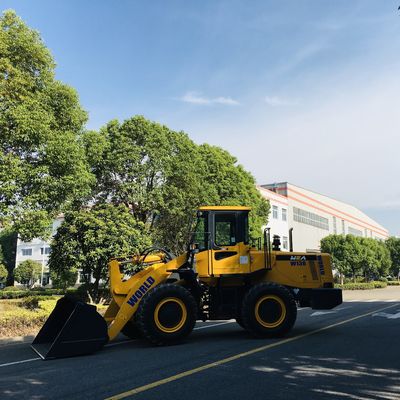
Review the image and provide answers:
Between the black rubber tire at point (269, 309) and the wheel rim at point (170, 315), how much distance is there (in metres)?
1.47

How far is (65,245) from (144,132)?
832 cm

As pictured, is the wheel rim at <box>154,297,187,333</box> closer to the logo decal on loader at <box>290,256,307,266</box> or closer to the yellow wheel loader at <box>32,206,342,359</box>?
the yellow wheel loader at <box>32,206,342,359</box>

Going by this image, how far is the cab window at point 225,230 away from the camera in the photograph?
9766 mm

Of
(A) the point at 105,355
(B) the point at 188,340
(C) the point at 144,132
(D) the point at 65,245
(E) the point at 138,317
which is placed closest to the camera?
(A) the point at 105,355

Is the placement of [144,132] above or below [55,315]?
above

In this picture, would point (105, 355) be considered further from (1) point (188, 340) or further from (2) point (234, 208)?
(2) point (234, 208)

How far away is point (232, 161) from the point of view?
1250 inches

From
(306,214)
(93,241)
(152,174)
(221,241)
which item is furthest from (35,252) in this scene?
(221,241)

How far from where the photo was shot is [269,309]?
31.2 ft

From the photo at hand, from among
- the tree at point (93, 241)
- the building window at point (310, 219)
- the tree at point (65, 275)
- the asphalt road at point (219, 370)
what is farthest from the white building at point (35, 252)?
the asphalt road at point (219, 370)

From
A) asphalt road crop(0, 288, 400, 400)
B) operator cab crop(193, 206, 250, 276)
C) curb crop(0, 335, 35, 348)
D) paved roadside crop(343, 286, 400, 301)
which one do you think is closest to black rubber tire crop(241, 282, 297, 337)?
asphalt road crop(0, 288, 400, 400)

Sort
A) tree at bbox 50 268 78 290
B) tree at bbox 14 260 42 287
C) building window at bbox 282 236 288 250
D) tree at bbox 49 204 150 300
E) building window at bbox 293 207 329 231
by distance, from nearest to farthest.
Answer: tree at bbox 49 204 150 300
tree at bbox 50 268 78 290
building window at bbox 282 236 288 250
tree at bbox 14 260 42 287
building window at bbox 293 207 329 231

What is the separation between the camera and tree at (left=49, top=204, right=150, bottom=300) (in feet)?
62.0

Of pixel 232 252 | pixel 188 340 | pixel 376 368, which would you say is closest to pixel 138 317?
pixel 188 340
